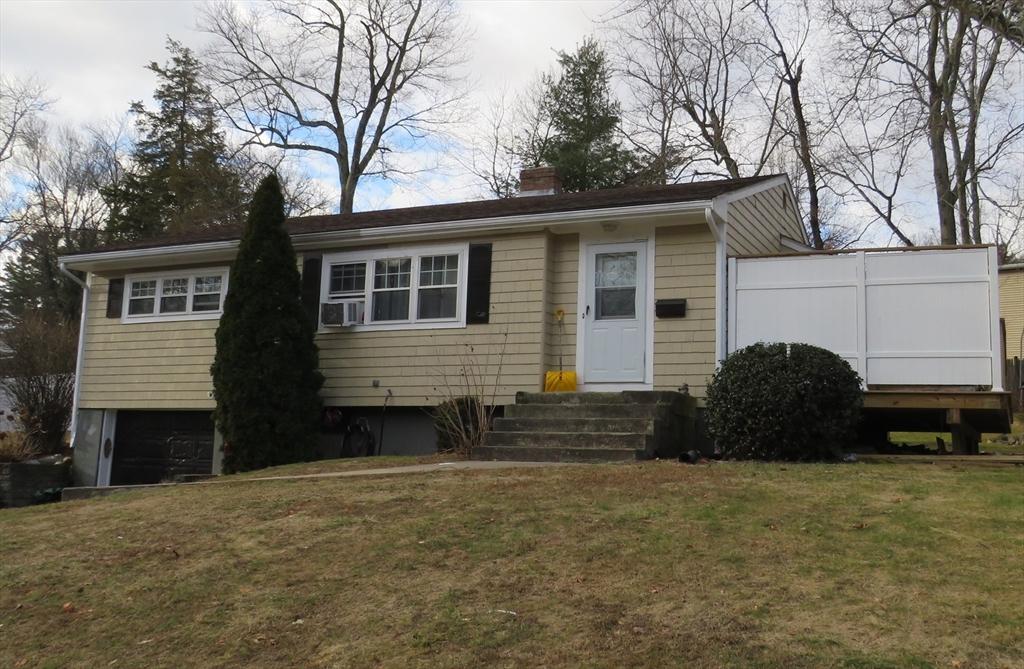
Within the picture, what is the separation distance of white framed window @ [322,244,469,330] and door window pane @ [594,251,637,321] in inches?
76.2

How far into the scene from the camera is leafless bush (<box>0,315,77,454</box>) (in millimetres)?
18672

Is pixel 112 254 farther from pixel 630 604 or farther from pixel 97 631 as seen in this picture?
pixel 630 604

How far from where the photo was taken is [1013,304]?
24250mm

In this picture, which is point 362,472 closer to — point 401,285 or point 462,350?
Answer: point 462,350

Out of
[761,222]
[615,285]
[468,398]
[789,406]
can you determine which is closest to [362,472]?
[468,398]

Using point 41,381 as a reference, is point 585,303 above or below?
above

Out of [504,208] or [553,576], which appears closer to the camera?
[553,576]

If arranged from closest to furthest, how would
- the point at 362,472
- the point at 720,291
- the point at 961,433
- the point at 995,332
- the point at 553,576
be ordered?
the point at 553,576 → the point at 362,472 → the point at 995,332 → the point at 961,433 → the point at 720,291

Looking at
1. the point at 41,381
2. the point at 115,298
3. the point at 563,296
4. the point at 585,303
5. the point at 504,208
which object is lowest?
the point at 41,381

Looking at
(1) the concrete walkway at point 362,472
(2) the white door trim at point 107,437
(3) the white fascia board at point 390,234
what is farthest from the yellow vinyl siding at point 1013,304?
(2) the white door trim at point 107,437

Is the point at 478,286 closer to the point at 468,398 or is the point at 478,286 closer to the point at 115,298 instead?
the point at 468,398

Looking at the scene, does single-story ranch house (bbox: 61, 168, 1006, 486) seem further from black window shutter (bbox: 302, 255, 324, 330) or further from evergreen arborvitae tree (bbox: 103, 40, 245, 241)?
evergreen arborvitae tree (bbox: 103, 40, 245, 241)

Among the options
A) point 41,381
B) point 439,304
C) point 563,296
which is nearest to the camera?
point 563,296

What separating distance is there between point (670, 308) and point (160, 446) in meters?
9.03
